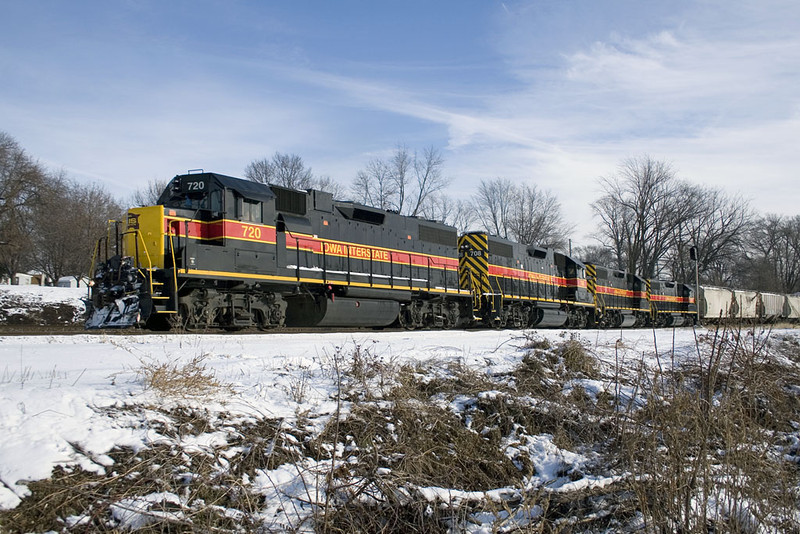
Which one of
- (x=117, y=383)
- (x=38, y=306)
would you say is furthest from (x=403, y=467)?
(x=38, y=306)

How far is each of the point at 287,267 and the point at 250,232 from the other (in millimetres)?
1387

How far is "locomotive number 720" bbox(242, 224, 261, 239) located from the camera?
12562mm

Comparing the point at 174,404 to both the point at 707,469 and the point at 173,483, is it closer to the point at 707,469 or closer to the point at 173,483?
the point at 173,483

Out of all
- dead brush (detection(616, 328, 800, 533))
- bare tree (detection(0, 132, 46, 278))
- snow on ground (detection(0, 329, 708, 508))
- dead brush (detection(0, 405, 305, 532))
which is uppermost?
bare tree (detection(0, 132, 46, 278))

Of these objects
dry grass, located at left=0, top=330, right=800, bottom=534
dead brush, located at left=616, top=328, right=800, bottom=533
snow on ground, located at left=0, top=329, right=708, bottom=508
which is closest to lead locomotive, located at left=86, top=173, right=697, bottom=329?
snow on ground, located at left=0, top=329, right=708, bottom=508

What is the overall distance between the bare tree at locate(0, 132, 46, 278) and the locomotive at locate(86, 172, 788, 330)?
23.9m

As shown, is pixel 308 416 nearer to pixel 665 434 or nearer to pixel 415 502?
pixel 415 502

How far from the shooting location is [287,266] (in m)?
13.6

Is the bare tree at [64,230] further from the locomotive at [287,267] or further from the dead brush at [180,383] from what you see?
the dead brush at [180,383]

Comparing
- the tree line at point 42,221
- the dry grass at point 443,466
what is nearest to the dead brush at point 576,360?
the dry grass at point 443,466

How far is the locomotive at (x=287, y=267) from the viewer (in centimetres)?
1134

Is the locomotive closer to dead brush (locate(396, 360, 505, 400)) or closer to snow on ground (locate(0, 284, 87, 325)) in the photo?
dead brush (locate(396, 360, 505, 400))

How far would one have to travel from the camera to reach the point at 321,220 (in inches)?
585

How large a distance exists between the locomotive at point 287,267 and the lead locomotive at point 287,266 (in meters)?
0.03
